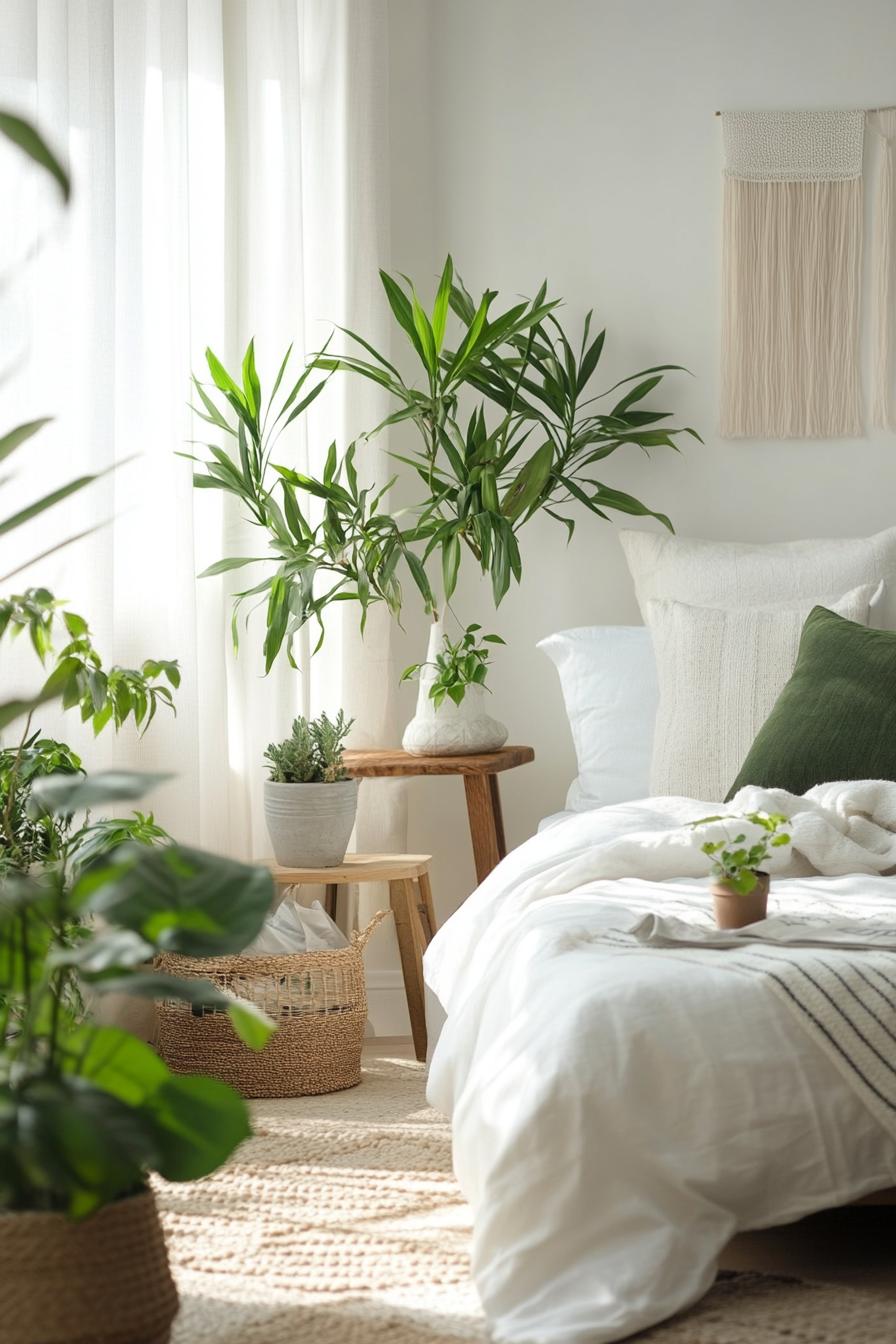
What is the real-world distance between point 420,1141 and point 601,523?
1.78 metres

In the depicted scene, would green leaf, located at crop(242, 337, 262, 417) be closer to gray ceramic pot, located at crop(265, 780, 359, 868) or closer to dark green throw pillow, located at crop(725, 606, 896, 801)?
gray ceramic pot, located at crop(265, 780, 359, 868)

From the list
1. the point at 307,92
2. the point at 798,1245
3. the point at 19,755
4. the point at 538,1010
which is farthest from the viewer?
the point at 307,92

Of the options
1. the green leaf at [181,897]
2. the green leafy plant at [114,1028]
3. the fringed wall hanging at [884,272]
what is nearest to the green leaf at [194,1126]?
the green leafy plant at [114,1028]

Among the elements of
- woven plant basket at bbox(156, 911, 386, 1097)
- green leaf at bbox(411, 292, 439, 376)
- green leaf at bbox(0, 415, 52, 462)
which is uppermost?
green leaf at bbox(411, 292, 439, 376)

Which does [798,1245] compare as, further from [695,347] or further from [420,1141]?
[695,347]

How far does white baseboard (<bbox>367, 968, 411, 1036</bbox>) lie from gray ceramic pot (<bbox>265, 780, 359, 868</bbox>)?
66 cm

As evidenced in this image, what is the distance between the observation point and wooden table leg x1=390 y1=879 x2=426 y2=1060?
3289 mm

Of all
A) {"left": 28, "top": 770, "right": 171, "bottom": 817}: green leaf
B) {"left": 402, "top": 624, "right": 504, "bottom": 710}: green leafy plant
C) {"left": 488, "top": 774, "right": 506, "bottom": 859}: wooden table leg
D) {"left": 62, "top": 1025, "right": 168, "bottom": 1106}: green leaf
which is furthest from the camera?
{"left": 488, "top": 774, "right": 506, "bottom": 859}: wooden table leg

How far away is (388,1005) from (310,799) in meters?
0.84

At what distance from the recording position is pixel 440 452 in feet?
12.9

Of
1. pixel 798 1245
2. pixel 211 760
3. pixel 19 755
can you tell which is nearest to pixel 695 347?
pixel 211 760

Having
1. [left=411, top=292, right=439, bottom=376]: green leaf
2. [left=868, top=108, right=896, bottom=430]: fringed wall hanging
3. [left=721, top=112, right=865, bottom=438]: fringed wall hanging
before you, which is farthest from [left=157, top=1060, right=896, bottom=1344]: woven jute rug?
[left=868, top=108, right=896, bottom=430]: fringed wall hanging

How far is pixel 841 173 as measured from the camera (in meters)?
3.79

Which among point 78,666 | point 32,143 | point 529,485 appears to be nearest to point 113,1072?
point 32,143
